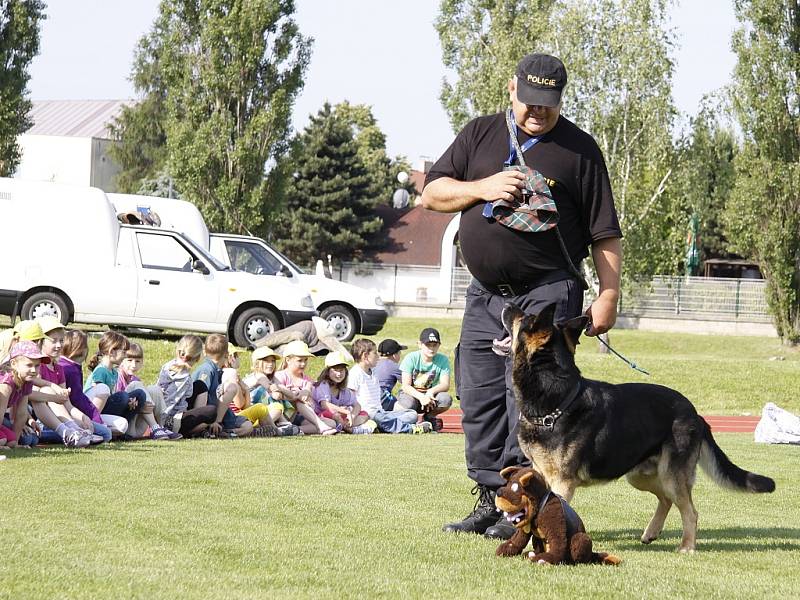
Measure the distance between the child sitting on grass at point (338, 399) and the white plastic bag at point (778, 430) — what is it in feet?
15.8

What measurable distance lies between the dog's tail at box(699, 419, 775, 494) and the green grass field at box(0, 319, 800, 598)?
0.55 feet

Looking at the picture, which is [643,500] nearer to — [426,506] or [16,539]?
[426,506]

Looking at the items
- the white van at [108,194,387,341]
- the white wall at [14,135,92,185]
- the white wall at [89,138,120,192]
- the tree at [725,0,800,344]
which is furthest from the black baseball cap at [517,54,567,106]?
the white wall at [14,135,92,185]

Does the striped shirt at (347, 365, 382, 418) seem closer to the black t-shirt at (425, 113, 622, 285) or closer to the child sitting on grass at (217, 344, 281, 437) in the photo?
the child sitting on grass at (217, 344, 281, 437)

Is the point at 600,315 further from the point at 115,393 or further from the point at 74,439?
the point at 115,393

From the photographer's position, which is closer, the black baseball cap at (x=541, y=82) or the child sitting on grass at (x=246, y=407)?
the black baseball cap at (x=541, y=82)

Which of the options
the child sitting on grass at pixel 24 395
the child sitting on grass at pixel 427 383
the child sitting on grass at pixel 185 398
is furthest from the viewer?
the child sitting on grass at pixel 427 383

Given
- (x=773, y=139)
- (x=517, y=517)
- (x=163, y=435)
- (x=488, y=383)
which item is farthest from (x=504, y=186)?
(x=773, y=139)

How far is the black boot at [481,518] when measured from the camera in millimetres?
6516

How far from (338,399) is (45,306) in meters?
7.59

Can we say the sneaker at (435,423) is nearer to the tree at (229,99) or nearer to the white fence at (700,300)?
the tree at (229,99)

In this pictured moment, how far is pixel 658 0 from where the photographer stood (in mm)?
37531

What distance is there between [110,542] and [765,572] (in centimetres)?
311

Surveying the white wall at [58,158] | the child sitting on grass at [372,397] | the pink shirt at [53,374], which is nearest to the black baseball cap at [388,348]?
the child sitting on grass at [372,397]
